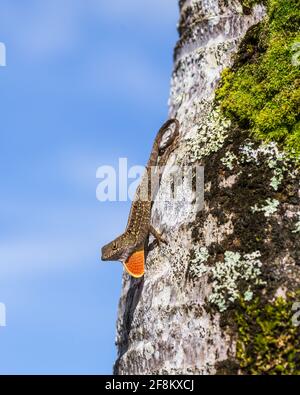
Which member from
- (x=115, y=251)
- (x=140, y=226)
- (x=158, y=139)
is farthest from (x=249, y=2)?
(x=115, y=251)

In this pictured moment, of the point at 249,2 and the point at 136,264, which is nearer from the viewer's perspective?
the point at 136,264

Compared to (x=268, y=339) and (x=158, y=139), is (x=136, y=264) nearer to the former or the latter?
(x=158, y=139)

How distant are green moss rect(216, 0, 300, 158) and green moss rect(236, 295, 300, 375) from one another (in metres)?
1.02

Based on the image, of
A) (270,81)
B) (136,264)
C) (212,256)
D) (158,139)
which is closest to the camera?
(212,256)

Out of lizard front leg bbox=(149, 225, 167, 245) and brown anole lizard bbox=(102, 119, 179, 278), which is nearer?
lizard front leg bbox=(149, 225, 167, 245)

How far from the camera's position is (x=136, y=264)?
194 inches

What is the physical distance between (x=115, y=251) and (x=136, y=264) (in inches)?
14.1

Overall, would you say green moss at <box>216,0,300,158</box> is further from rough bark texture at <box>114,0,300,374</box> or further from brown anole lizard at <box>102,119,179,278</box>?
brown anole lizard at <box>102,119,179,278</box>

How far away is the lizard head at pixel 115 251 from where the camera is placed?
5082 mm

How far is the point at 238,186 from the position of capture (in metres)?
4.38

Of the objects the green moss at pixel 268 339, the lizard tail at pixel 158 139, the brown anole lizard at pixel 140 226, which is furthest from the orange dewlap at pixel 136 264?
the green moss at pixel 268 339

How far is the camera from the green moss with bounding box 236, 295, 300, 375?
3748 mm

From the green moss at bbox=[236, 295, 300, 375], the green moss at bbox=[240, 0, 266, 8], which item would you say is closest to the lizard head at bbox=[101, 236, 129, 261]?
the green moss at bbox=[236, 295, 300, 375]
